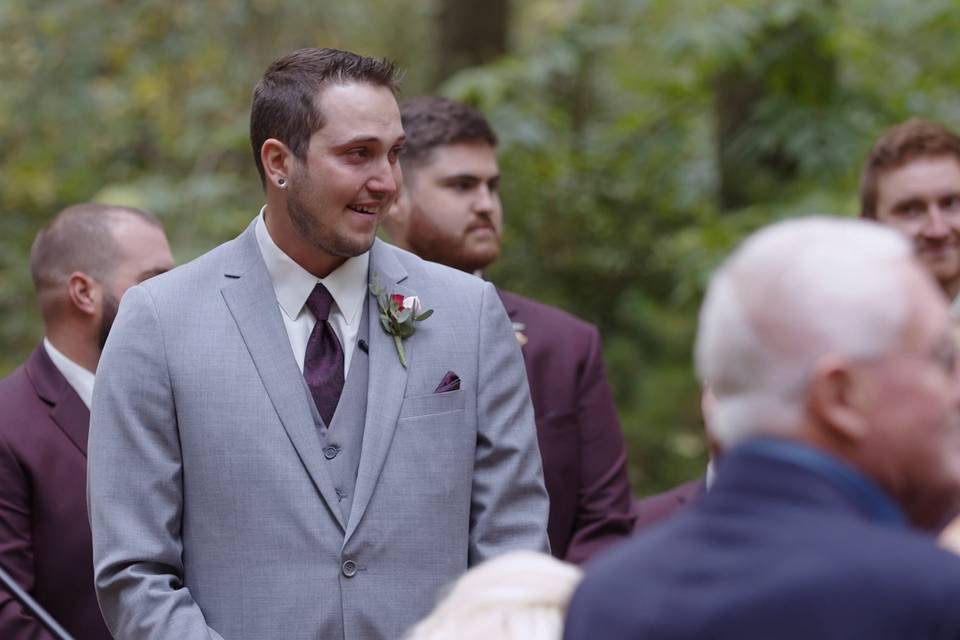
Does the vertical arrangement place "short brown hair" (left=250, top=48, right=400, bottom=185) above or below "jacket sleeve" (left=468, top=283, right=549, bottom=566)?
above

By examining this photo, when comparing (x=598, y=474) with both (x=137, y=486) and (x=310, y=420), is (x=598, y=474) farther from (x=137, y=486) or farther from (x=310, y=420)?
(x=137, y=486)

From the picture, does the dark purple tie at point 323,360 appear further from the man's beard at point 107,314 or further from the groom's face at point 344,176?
the man's beard at point 107,314

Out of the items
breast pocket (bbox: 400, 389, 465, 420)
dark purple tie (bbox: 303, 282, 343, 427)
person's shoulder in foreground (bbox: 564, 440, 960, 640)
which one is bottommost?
breast pocket (bbox: 400, 389, 465, 420)

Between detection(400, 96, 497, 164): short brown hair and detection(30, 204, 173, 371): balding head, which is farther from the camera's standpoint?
detection(400, 96, 497, 164): short brown hair

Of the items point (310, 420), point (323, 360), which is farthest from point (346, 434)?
point (323, 360)

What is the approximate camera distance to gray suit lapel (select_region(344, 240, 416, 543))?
3.34m

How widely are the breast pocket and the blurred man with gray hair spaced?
157 cm

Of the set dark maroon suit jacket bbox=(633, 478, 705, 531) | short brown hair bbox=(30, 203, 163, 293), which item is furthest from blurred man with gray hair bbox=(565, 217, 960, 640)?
short brown hair bbox=(30, 203, 163, 293)

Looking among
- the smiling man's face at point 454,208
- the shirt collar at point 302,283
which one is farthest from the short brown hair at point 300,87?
the smiling man's face at point 454,208

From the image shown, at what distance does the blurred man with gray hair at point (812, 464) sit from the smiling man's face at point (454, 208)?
311cm

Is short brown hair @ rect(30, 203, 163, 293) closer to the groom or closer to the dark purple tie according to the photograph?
the groom

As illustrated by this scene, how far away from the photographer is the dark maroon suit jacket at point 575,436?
15.1 feet

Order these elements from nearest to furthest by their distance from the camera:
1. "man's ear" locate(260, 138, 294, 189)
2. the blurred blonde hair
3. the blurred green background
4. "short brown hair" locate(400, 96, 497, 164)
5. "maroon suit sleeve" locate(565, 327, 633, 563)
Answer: the blurred blonde hair < "man's ear" locate(260, 138, 294, 189) < "maroon suit sleeve" locate(565, 327, 633, 563) < "short brown hair" locate(400, 96, 497, 164) < the blurred green background

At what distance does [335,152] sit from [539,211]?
6.02m
